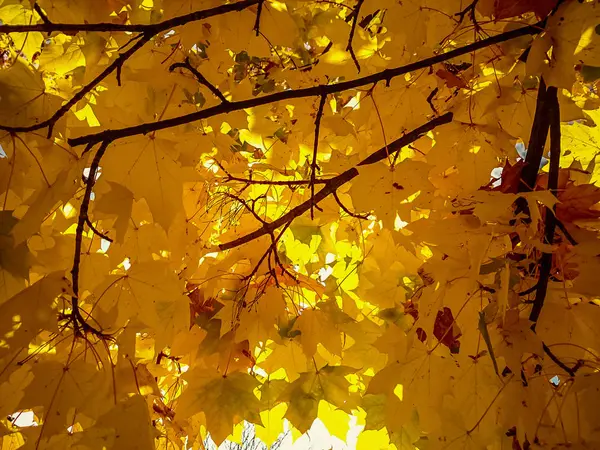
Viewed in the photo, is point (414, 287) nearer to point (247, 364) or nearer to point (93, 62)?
point (247, 364)

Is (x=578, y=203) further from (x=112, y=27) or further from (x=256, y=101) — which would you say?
(x=112, y=27)

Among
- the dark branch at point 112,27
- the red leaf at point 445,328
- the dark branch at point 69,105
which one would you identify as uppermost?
the dark branch at point 112,27

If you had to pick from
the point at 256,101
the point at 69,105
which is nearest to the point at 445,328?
the point at 256,101

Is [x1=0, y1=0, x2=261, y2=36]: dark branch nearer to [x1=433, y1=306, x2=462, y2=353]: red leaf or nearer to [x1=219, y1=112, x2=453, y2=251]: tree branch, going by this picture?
[x1=219, y1=112, x2=453, y2=251]: tree branch

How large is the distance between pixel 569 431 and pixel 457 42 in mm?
928

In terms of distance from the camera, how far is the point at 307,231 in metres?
1.37

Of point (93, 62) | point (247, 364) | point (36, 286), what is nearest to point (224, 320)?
point (247, 364)

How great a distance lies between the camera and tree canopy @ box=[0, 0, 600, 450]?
78 centimetres

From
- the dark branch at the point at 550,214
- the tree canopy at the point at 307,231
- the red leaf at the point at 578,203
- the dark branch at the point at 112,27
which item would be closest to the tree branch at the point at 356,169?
the tree canopy at the point at 307,231

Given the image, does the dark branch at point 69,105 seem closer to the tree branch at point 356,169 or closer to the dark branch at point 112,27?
the dark branch at point 112,27

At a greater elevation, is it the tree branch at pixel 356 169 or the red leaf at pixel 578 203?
the tree branch at pixel 356 169

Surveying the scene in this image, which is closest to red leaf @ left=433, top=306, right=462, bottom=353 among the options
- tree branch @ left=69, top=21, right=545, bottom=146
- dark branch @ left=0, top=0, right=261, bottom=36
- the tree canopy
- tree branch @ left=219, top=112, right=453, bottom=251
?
the tree canopy

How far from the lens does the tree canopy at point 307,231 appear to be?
785mm

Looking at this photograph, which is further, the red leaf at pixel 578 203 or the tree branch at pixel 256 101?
the red leaf at pixel 578 203
